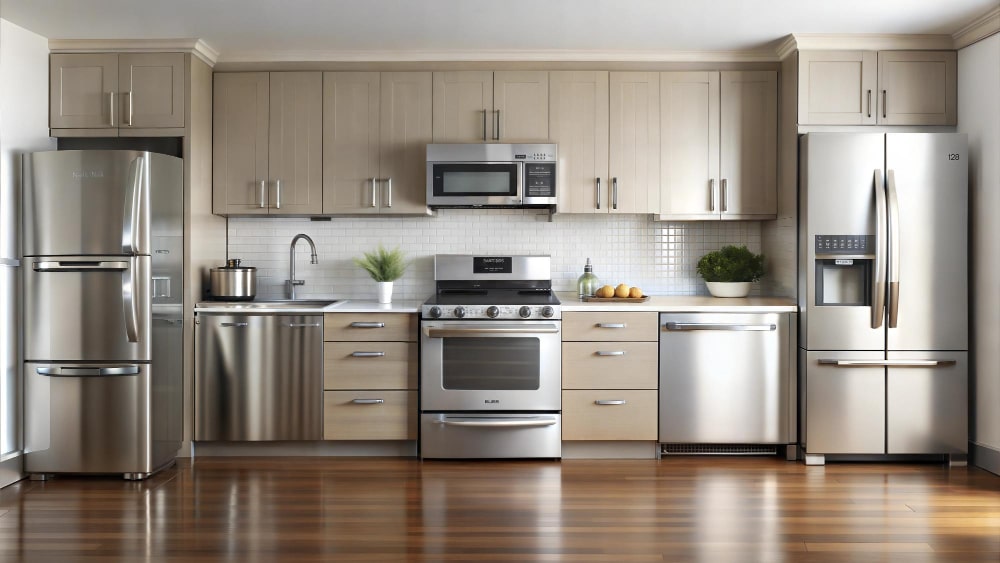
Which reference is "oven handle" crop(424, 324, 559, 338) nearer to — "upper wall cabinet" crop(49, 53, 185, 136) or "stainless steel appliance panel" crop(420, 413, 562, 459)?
"stainless steel appliance panel" crop(420, 413, 562, 459)

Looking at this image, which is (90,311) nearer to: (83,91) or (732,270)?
(83,91)

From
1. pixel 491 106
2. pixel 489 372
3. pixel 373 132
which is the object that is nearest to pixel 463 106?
pixel 491 106

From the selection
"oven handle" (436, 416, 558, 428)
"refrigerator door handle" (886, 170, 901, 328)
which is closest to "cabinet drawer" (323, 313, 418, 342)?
"oven handle" (436, 416, 558, 428)

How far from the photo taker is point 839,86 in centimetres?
392

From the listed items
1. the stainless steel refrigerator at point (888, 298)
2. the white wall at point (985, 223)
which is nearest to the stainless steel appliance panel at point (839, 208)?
the stainless steel refrigerator at point (888, 298)

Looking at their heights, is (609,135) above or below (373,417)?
above

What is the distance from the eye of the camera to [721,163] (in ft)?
13.8

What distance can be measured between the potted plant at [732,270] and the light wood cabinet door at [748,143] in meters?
0.28

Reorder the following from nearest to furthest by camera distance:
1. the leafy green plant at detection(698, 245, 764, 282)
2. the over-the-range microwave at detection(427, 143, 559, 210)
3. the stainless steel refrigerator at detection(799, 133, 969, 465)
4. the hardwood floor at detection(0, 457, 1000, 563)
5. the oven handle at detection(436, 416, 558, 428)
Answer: the hardwood floor at detection(0, 457, 1000, 563), the stainless steel refrigerator at detection(799, 133, 969, 465), the oven handle at detection(436, 416, 558, 428), the over-the-range microwave at detection(427, 143, 559, 210), the leafy green plant at detection(698, 245, 764, 282)

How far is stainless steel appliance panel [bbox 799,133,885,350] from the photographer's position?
374cm

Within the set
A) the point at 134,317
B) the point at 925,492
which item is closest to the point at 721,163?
the point at 925,492

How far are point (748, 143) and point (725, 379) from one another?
1384mm

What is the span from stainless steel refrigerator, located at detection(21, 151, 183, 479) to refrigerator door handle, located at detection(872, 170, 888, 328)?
11.9ft

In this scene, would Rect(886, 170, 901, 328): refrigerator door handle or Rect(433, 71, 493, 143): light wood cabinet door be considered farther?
Rect(433, 71, 493, 143): light wood cabinet door
